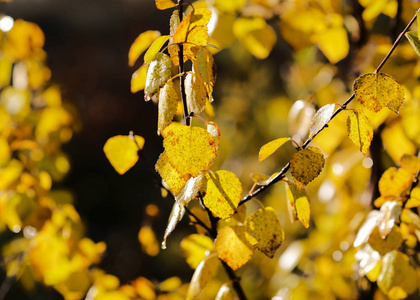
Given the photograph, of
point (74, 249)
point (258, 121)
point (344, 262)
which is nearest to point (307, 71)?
point (258, 121)

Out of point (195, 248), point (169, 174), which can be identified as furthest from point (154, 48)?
point (195, 248)

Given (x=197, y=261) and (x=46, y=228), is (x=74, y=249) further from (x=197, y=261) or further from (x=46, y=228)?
(x=197, y=261)

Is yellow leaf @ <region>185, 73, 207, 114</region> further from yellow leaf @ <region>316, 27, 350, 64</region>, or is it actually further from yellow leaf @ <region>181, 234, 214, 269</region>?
yellow leaf @ <region>316, 27, 350, 64</region>

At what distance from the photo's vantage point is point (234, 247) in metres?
0.57

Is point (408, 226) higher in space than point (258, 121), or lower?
higher

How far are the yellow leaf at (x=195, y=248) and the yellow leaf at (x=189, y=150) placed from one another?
1.04ft

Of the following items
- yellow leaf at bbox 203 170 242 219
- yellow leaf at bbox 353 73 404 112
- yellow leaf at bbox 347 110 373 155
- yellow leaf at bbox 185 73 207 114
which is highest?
yellow leaf at bbox 353 73 404 112

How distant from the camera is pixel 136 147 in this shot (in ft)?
2.10

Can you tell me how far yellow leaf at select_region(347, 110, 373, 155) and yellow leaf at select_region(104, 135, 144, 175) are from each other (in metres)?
0.30

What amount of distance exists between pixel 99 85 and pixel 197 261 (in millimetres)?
4988

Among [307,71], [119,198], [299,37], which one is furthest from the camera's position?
[119,198]

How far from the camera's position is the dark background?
3258 millimetres

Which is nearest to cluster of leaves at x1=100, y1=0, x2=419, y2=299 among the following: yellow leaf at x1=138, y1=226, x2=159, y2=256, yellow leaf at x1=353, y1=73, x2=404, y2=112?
yellow leaf at x1=353, y1=73, x2=404, y2=112

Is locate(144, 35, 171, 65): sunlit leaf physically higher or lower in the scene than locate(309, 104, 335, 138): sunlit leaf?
higher
